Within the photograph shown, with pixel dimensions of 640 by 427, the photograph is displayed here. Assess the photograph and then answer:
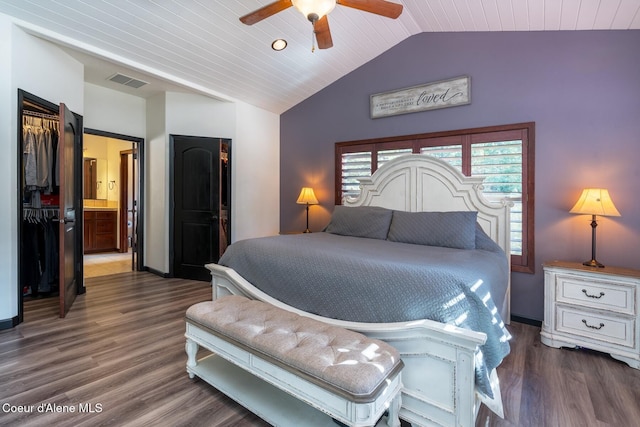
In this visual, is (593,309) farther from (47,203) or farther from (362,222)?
(47,203)

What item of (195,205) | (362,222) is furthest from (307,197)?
(195,205)

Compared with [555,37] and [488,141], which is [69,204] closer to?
[488,141]

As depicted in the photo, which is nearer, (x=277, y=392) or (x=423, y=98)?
(x=277, y=392)

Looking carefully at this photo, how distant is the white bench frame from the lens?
1350 millimetres

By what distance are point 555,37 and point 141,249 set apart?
592 cm

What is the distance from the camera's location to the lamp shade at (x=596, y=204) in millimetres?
2492

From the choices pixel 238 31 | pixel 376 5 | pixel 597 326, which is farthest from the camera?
pixel 238 31

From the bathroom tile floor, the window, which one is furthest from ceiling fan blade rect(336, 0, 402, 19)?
the bathroom tile floor

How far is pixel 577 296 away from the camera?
99.0 inches

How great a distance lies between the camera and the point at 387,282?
1768 millimetres

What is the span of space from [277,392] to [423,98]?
3369 millimetres

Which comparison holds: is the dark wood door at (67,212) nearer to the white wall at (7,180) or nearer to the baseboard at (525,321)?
the white wall at (7,180)

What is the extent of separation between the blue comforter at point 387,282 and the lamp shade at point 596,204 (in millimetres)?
734

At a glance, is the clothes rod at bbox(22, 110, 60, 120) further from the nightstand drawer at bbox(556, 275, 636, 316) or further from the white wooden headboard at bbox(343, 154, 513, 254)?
the nightstand drawer at bbox(556, 275, 636, 316)
